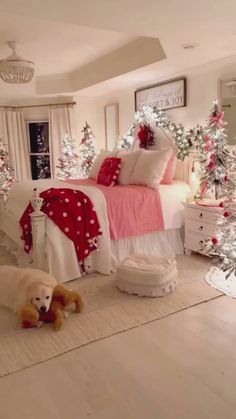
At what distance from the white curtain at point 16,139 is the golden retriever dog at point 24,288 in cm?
395

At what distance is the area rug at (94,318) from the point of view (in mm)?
2096

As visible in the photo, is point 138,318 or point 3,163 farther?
point 3,163

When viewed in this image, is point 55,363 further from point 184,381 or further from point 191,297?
point 191,297

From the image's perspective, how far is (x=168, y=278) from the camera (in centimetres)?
282

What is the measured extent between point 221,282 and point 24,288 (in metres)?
1.73

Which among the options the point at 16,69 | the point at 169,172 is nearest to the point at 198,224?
the point at 169,172

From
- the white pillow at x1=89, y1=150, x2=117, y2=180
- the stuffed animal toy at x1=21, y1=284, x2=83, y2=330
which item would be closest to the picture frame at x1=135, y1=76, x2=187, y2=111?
the white pillow at x1=89, y1=150, x2=117, y2=180

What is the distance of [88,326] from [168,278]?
0.81m

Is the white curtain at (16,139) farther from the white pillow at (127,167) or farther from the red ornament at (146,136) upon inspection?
the white pillow at (127,167)

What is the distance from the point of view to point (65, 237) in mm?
3025

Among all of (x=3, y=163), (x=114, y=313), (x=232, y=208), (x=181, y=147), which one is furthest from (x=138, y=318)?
(x=3, y=163)

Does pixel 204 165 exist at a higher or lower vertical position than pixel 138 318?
higher

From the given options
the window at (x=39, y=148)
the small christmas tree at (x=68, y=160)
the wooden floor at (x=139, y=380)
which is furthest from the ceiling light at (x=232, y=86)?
the window at (x=39, y=148)

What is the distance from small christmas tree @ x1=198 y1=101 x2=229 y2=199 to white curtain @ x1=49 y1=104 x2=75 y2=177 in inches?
127
